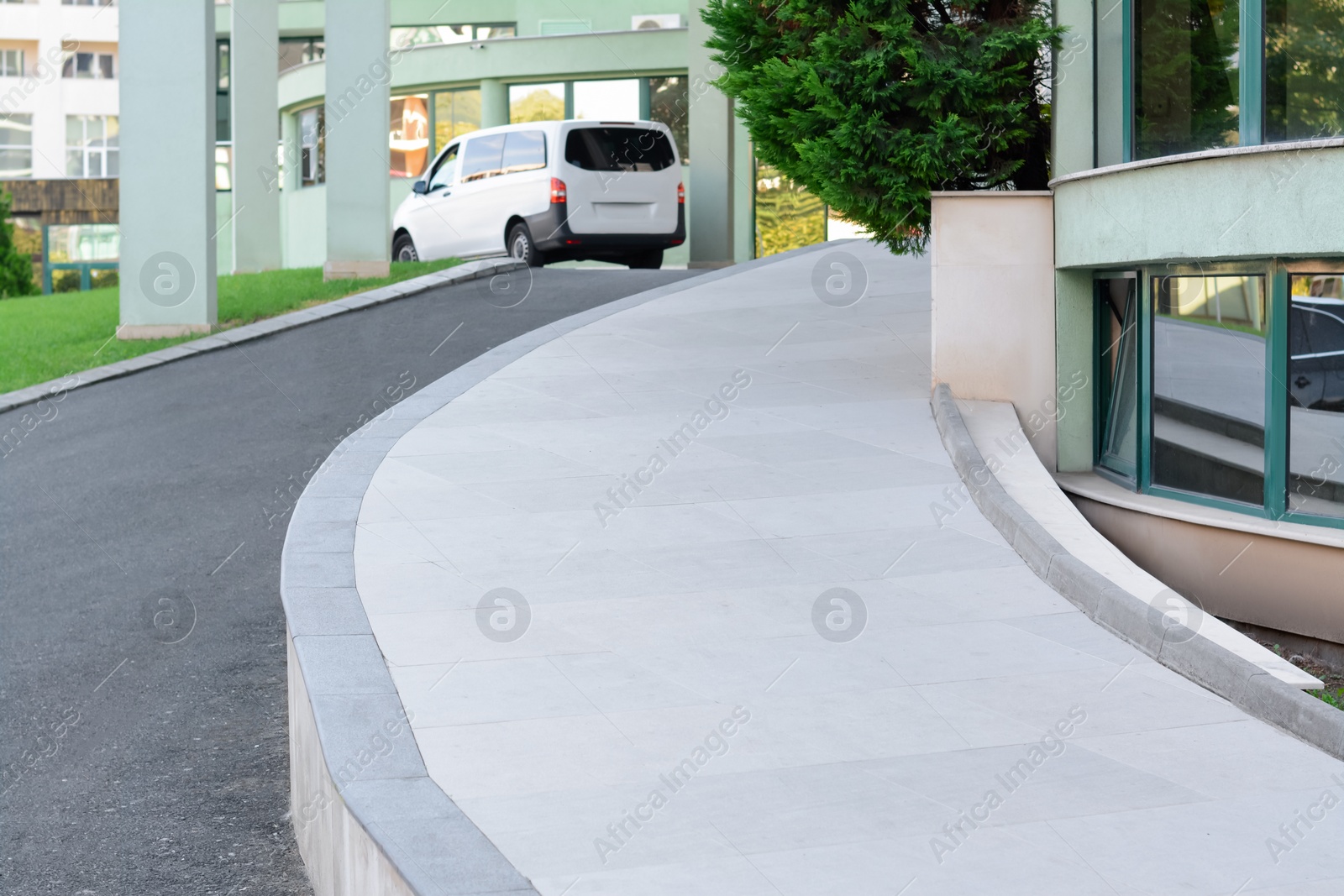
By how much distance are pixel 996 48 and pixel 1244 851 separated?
730 cm

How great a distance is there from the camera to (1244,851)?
4.19 meters

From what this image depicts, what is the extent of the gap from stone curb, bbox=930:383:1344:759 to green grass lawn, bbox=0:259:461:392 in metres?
10.0

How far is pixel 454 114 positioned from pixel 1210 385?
24586 millimetres

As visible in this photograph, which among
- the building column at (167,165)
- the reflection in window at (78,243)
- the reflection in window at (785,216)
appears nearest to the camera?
the building column at (167,165)

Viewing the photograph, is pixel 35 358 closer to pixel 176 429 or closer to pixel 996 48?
pixel 176 429

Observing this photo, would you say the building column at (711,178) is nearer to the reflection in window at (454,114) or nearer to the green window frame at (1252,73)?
the reflection in window at (454,114)

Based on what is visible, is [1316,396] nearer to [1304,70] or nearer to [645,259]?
[1304,70]

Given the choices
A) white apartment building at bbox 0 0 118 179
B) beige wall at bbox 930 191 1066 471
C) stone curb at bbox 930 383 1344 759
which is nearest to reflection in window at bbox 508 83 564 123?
beige wall at bbox 930 191 1066 471

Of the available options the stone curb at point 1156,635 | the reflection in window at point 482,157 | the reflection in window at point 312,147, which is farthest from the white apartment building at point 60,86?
the stone curb at point 1156,635

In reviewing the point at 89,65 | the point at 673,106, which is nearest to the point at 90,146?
the point at 89,65

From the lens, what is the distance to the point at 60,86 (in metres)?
55.3

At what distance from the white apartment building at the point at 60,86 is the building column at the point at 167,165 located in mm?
43670

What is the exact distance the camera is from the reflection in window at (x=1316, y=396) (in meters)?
8.08

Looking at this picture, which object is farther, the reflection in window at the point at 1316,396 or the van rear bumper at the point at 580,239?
the van rear bumper at the point at 580,239
